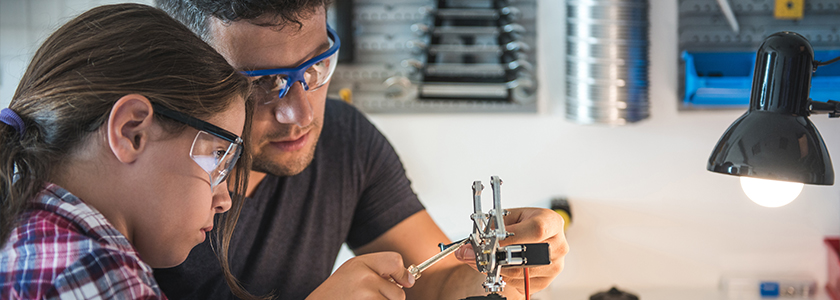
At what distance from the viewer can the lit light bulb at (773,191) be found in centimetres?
101

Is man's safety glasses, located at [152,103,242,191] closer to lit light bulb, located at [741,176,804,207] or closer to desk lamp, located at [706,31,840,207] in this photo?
desk lamp, located at [706,31,840,207]

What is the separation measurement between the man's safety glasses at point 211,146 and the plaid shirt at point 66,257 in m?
0.14

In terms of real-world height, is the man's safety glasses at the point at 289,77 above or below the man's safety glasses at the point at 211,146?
above

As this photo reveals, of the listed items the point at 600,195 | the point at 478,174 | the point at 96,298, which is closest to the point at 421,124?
the point at 478,174

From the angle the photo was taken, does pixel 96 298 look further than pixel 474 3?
No

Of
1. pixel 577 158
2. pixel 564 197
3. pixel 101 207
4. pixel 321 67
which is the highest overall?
pixel 321 67

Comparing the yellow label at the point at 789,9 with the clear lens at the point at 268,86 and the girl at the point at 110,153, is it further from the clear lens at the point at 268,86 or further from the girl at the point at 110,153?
the girl at the point at 110,153

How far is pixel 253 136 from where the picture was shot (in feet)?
3.76

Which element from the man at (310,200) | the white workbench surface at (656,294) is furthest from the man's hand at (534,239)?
the white workbench surface at (656,294)

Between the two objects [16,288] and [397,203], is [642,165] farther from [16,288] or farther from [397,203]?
[16,288]

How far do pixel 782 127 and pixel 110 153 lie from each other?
2.88 feet

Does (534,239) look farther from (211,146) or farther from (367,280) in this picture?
(211,146)

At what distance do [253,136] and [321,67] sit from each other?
19 cm

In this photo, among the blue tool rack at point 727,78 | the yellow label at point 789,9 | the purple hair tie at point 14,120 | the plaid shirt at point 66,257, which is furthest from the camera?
the yellow label at point 789,9
